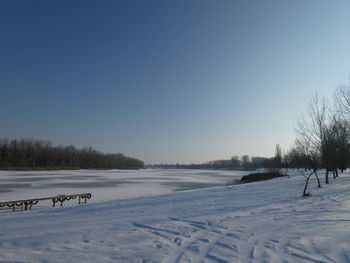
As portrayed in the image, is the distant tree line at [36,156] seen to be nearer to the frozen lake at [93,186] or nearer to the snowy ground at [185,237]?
the frozen lake at [93,186]

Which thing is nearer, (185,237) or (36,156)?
(185,237)

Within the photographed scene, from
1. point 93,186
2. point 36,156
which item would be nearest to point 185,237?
point 93,186

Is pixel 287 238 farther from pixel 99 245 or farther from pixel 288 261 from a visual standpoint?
pixel 99 245

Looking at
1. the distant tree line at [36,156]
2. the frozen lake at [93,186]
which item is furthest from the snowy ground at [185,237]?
the distant tree line at [36,156]

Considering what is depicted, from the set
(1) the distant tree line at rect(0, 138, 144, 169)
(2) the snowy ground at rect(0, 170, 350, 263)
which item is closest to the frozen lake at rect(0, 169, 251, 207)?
(2) the snowy ground at rect(0, 170, 350, 263)

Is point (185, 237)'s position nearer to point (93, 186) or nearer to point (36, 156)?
point (93, 186)

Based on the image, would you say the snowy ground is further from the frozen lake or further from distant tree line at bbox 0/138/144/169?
distant tree line at bbox 0/138/144/169

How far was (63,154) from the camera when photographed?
79.7 m

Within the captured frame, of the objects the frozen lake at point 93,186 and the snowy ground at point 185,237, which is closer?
the snowy ground at point 185,237

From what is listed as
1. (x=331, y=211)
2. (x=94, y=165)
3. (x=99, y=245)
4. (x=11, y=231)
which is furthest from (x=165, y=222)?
(x=94, y=165)

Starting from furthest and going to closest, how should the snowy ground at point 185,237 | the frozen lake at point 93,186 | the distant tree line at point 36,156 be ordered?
the distant tree line at point 36,156, the frozen lake at point 93,186, the snowy ground at point 185,237

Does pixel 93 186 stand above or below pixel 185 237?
below

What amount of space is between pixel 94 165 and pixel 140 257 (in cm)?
10029

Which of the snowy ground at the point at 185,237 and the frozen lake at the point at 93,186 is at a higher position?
the snowy ground at the point at 185,237
